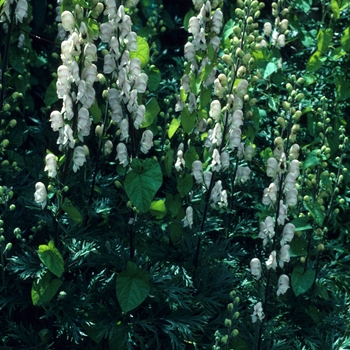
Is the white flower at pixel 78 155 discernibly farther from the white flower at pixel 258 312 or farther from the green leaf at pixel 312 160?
the green leaf at pixel 312 160

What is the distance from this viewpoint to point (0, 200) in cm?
256

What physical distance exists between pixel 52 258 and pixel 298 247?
0.95 metres

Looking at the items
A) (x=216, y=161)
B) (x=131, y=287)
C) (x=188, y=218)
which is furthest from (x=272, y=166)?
(x=131, y=287)

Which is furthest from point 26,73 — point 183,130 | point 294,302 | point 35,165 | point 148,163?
point 294,302

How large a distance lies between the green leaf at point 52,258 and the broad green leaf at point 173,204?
21.0 inches

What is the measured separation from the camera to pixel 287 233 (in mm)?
2617

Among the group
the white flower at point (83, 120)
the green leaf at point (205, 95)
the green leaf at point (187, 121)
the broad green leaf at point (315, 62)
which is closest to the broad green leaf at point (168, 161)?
the green leaf at point (187, 121)

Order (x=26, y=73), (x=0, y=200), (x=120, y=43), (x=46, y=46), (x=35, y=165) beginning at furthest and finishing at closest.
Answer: (x=46, y=46) → (x=26, y=73) → (x=35, y=165) → (x=0, y=200) → (x=120, y=43)

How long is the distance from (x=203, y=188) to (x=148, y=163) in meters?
0.32

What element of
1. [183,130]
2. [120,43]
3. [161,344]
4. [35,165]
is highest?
[120,43]

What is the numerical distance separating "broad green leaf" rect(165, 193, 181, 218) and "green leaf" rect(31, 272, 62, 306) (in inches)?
21.7

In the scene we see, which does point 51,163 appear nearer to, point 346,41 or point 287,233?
point 287,233

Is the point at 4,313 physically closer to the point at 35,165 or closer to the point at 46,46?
the point at 35,165

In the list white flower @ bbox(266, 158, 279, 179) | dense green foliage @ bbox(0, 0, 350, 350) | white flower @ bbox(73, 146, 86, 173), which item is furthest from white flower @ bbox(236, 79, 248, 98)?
white flower @ bbox(73, 146, 86, 173)
